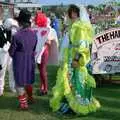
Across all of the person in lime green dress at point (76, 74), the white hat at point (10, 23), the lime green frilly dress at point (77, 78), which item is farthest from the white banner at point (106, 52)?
the lime green frilly dress at point (77, 78)

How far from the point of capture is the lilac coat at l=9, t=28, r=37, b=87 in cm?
856

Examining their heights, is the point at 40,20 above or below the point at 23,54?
above

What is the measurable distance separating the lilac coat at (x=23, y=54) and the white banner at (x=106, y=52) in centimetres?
260

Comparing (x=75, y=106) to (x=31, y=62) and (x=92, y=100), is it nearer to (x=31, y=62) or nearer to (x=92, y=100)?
(x=92, y=100)

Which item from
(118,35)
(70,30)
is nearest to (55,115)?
(70,30)

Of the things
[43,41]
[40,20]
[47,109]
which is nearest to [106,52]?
[43,41]

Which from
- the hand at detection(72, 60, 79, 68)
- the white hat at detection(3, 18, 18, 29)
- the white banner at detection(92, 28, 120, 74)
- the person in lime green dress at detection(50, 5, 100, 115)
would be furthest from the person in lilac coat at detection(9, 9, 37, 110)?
the white banner at detection(92, 28, 120, 74)

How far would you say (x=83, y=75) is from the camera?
8406 mm

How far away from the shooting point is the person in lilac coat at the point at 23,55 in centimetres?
858

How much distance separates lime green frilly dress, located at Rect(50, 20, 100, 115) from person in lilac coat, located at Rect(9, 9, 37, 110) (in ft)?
1.94

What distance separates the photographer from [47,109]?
29.2 feet

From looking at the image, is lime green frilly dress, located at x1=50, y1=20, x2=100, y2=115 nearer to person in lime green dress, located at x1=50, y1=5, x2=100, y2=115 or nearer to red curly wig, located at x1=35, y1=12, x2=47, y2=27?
person in lime green dress, located at x1=50, y1=5, x2=100, y2=115

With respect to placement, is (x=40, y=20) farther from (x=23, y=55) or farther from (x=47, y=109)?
(x=47, y=109)

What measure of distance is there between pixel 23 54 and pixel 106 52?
3043 mm
